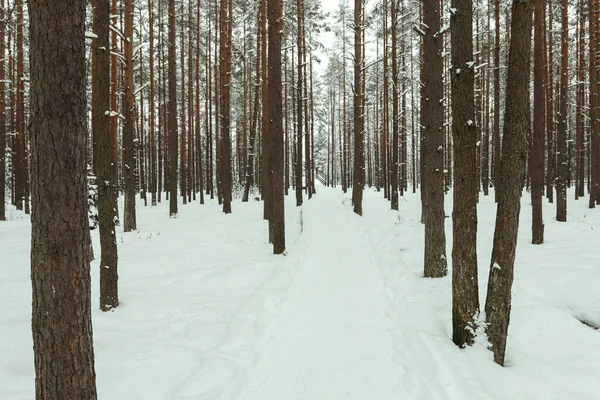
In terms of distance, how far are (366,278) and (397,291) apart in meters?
1.08

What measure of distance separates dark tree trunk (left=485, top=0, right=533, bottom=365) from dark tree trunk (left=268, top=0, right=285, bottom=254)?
252 inches

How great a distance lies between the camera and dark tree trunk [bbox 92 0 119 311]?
536 centimetres

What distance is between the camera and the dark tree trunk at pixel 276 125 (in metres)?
9.66

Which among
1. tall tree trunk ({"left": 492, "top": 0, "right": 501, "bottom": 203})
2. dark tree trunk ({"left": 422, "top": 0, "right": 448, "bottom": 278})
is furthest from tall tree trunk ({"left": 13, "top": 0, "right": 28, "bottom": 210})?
tall tree trunk ({"left": 492, "top": 0, "right": 501, "bottom": 203})

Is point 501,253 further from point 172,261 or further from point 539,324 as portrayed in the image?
point 172,261

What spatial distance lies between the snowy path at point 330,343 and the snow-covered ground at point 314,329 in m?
0.02

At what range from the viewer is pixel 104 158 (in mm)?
5527

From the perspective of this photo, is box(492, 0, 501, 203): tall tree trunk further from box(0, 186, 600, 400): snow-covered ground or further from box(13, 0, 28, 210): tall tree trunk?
box(13, 0, 28, 210): tall tree trunk

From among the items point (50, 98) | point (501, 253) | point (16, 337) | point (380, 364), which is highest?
point (50, 98)

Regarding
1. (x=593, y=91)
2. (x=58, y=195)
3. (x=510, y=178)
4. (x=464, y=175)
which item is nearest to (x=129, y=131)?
(x=58, y=195)

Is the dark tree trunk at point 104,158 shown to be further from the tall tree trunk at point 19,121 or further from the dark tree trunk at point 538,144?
the tall tree trunk at point 19,121

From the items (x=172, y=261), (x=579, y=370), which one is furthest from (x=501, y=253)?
(x=172, y=261)

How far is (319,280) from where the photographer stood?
7762 millimetres

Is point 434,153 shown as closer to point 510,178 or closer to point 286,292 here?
point 510,178
